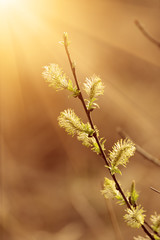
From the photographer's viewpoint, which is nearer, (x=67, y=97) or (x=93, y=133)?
(x=93, y=133)

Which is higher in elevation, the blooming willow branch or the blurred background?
the blurred background

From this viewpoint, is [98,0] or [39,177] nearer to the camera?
[39,177]

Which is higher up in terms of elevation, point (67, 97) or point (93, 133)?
point (67, 97)

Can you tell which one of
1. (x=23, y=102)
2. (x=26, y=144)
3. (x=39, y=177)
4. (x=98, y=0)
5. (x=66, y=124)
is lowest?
(x=66, y=124)

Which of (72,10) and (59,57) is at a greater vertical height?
(72,10)

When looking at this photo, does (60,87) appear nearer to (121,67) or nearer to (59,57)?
(59,57)

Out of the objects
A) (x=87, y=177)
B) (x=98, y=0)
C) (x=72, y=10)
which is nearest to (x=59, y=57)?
(x=72, y=10)

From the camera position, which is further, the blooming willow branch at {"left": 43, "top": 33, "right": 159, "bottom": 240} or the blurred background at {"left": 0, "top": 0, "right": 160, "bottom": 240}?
the blurred background at {"left": 0, "top": 0, "right": 160, "bottom": 240}

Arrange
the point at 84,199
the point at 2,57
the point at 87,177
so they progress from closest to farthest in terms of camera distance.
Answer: the point at 84,199
the point at 87,177
the point at 2,57
